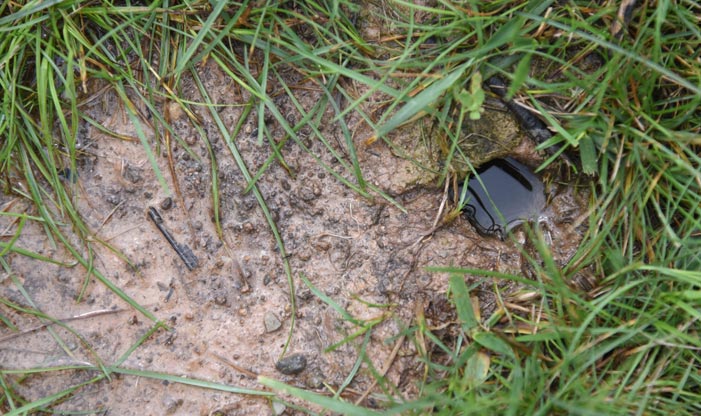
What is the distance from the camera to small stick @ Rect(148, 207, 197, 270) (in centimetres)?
212

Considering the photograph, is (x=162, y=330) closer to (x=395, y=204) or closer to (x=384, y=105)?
(x=395, y=204)

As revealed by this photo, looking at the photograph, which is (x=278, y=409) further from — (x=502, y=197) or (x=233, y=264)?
(x=502, y=197)

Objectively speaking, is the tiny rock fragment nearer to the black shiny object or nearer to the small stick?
the small stick

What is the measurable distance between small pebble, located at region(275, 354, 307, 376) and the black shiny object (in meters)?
0.83

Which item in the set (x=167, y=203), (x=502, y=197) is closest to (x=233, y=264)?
(x=167, y=203)

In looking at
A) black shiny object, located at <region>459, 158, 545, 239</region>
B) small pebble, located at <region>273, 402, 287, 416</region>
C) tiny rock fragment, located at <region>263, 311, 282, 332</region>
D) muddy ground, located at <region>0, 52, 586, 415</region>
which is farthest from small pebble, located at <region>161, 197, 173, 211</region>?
black shiny object, located at <region>459, 158, 545, 239</region>

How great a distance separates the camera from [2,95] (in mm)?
2115

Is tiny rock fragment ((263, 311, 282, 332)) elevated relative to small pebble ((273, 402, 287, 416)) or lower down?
elevated

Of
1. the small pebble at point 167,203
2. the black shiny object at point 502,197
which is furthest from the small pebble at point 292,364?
the black shiny object at point 502,197

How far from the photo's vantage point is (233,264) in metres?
2.12

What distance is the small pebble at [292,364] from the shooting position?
2.06 metres

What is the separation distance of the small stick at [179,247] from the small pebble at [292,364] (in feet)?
1.57

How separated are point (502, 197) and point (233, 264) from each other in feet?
3.48

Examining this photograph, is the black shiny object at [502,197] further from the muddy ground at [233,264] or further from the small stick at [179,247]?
the small stick at [179,247]
